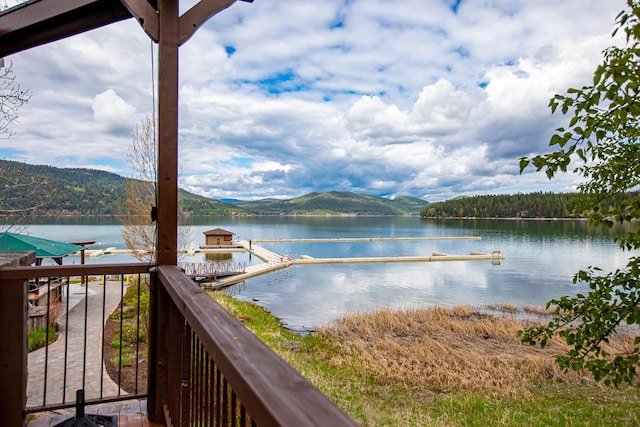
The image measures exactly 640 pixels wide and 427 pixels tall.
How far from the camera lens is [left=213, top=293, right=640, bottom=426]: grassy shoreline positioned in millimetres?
6586

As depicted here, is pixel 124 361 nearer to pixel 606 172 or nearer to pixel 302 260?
pixel 606 172

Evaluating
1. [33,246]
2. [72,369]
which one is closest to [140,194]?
[33,246]

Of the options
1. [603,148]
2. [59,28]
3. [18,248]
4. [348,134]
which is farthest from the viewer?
[348,134]

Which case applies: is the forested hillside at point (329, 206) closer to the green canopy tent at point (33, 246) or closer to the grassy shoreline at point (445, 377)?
the grassy shoreline at point (445, 377)

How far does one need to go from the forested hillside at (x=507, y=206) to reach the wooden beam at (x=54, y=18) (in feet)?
245

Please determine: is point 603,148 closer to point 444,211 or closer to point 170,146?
point 170,146

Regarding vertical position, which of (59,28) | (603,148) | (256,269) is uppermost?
(59,28)

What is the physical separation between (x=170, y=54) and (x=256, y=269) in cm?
2388

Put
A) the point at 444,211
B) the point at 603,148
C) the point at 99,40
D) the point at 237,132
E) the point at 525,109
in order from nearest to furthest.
→ the point at 603,148, the point at 99,40, the point at 525,109, the point at 237,132, the point at 444,211

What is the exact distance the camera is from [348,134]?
10700cm

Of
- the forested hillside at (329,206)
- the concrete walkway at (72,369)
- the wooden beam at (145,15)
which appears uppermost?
the forested hillside at (329,206)

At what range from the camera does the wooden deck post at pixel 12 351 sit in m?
2.30

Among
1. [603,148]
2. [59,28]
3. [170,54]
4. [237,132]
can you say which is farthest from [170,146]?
[237,132]

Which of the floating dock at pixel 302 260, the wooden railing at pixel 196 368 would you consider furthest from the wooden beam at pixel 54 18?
the floating dock at pixel 302 260
